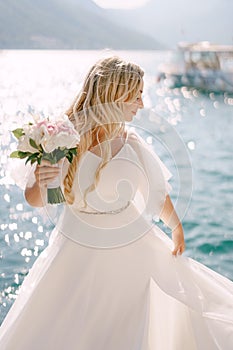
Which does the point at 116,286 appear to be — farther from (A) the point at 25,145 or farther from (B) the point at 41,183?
(A) the point at 25,145

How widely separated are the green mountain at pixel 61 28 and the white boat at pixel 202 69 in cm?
3447

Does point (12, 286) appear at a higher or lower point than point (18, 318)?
lower

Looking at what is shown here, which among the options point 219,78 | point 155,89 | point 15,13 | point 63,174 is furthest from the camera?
point 15,13

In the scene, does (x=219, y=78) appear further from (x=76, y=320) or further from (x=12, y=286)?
(x=76, y=320)

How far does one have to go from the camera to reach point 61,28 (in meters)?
69.3

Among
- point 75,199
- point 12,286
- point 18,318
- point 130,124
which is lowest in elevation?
point 12,286

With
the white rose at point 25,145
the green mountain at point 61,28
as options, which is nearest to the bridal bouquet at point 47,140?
the white rose at point 25,145

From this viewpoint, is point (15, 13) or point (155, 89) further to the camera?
point (15, 13)

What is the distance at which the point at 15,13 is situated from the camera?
64.4 m

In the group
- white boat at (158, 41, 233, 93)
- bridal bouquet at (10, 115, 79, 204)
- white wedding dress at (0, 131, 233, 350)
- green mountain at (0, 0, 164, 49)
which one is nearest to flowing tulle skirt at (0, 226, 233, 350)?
white wedding dress at (0, 131, 233, 350)

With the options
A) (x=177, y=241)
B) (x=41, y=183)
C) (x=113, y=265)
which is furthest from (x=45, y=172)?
(x=177, y=241)

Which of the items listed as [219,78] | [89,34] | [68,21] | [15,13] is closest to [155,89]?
[219,78]

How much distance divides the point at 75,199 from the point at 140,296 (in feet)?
1.14

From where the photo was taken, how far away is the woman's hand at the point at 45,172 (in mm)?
1686
